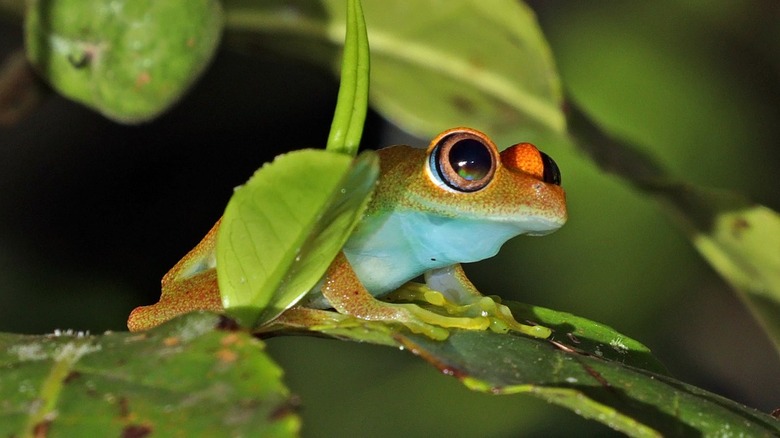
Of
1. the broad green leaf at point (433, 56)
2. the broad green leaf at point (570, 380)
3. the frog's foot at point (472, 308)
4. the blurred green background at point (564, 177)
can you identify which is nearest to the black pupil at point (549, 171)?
the frog's foot at point (472, 308)

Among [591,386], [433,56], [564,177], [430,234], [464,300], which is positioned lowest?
Answer: [591,386]

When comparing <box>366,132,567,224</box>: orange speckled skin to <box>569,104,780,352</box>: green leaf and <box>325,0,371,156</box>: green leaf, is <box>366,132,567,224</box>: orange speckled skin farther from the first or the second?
<box>569,104,780,352</box>: green leaf

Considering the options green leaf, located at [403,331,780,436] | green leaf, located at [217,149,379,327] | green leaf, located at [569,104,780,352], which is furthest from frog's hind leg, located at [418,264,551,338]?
green leaf, located at [569,104,780,352]

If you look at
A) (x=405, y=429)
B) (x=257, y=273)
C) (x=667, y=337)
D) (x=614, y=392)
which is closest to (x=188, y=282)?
(x=257, y=273)

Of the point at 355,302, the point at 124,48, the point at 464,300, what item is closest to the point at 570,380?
the point at 355,302

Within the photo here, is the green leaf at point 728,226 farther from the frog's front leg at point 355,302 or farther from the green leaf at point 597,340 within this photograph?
the frog's front leg at point 355,302

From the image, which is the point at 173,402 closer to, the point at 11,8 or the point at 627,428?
the point at 627,428

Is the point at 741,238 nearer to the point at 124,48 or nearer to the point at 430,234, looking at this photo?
the point at 430,234
